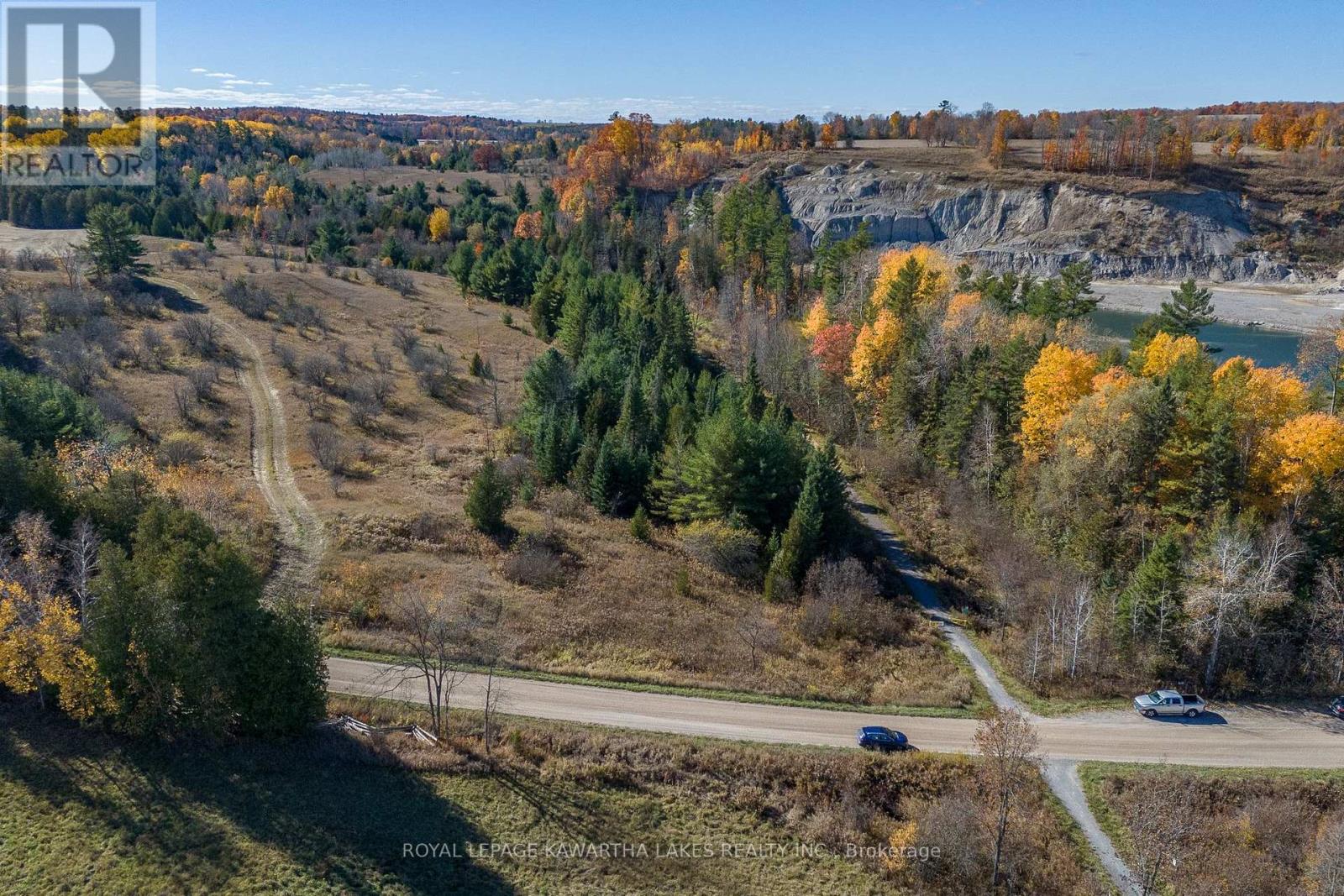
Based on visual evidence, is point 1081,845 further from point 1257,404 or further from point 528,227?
point 528,227

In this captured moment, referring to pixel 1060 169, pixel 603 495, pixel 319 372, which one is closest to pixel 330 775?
pixel 603 495

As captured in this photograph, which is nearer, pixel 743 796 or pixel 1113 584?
pixel 743 796

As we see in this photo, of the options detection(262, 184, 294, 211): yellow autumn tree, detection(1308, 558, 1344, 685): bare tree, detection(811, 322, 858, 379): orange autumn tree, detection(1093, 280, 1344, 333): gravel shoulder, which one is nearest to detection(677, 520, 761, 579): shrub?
detection(1308, 558, 1344, 685): bare tree

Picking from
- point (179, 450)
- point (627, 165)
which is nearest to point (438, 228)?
point (627, 165)

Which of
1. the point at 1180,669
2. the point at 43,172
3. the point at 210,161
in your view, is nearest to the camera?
the point at 1180,669

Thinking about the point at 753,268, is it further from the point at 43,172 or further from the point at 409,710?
the point at 43,172

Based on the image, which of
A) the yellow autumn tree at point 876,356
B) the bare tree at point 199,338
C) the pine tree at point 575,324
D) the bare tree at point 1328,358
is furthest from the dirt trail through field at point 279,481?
the bare tree at point 1328,358

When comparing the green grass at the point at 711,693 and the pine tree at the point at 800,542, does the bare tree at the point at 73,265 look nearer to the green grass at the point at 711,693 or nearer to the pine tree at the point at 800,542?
the green grass at the point at 711,693
